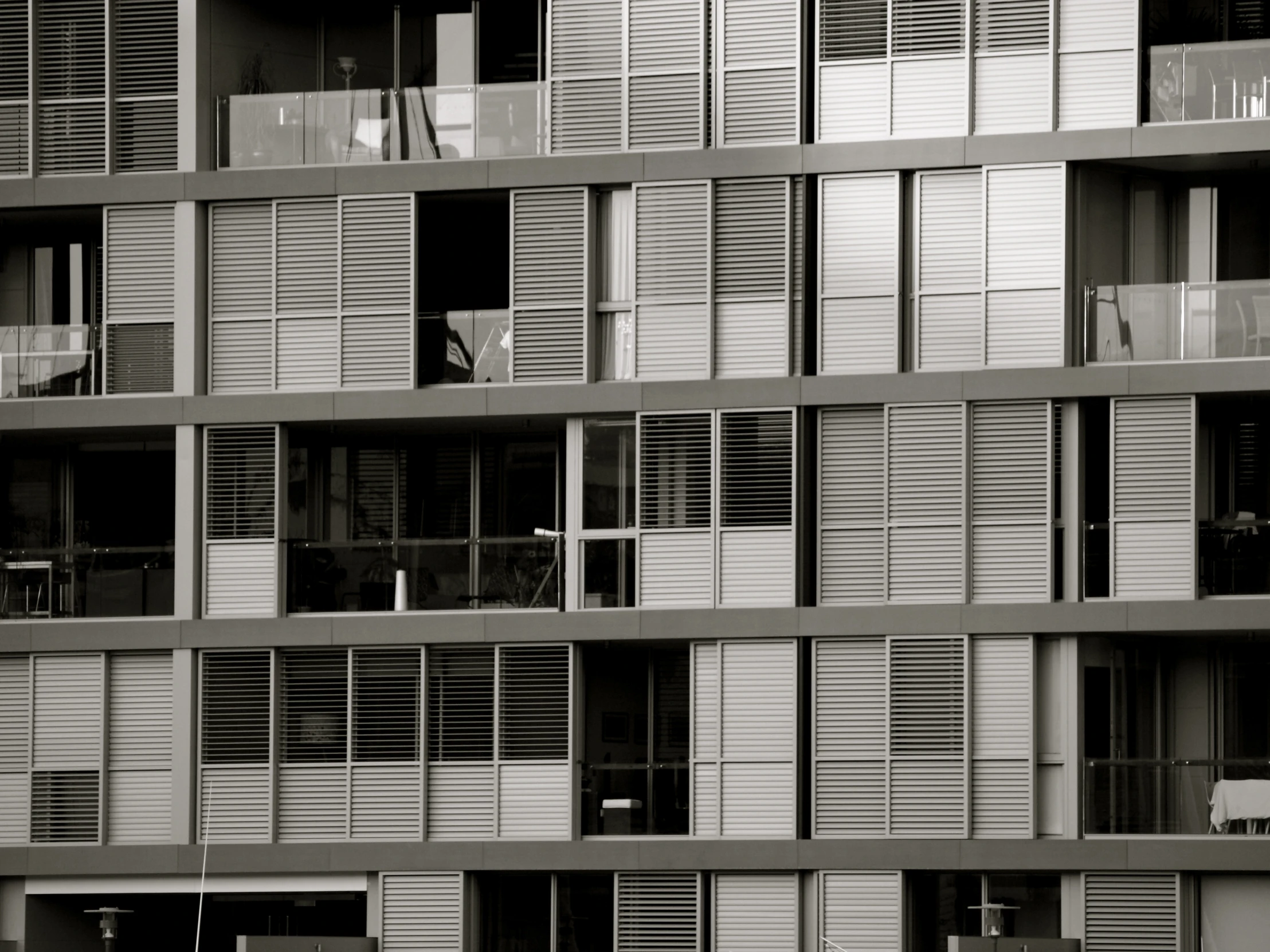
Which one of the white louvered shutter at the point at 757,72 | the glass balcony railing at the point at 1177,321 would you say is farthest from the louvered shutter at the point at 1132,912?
the white louvered shutter at the point at 757,72

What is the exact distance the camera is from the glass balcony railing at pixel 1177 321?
31.4m

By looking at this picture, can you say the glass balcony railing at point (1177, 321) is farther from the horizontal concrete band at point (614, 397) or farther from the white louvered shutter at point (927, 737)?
the white louvered shutter at point (927, 737)

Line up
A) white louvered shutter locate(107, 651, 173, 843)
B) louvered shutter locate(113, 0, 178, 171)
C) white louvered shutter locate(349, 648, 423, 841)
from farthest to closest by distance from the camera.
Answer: louvered shutter locate(113, 0, 178, 171) → white louvered shutter locate(107, 651, 173, 843) → white louvered shutter locate(349, 648, 423, 841)

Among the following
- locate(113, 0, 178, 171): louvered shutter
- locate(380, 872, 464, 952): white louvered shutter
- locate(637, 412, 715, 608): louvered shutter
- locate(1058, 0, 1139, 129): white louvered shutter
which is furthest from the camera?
locate(113, 0, 178, 171): louvered shutter

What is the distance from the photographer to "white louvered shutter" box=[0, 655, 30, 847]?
3266cm

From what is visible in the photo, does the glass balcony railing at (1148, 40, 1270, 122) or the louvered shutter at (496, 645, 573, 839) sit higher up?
the glass balcony railing at (1148, 40, 1270, 122)

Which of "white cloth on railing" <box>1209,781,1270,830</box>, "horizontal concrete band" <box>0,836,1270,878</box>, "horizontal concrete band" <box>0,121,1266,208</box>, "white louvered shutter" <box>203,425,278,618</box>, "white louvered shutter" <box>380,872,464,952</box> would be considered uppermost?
"horizontal concrete band" <box>0,121,1266,208</box>

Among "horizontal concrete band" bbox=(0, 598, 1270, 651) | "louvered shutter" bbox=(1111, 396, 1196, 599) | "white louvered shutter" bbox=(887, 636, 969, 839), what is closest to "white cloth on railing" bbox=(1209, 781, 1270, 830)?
"horizontal concrete band" bbox=(0, 598, 1270, 651)

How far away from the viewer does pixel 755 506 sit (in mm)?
31875

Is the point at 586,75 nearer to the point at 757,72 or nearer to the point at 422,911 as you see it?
the point at 757,72

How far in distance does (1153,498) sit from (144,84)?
48.9 feet

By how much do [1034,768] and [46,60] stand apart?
16.6 meters

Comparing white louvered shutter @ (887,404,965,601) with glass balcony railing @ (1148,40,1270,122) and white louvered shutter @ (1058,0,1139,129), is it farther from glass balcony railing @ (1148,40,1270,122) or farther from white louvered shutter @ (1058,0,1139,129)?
glass balcony railing @ (1148,40,1270,122)

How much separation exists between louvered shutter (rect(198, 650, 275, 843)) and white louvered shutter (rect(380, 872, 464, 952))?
73.6 inches
